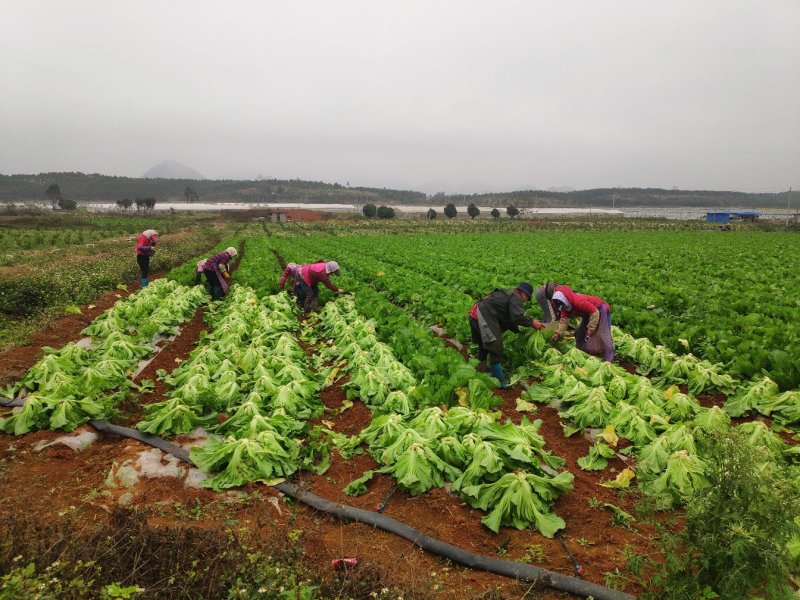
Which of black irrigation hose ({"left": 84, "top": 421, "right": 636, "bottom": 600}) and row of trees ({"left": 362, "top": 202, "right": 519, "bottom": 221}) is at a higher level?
row of trees ({"left": 362, "top": 202, "right": 519, "bottom": 221})

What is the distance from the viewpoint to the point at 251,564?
10.7ft

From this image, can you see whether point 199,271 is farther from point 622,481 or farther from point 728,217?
point 728,217

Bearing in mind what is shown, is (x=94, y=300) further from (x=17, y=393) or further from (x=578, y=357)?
(x=578, y=357)

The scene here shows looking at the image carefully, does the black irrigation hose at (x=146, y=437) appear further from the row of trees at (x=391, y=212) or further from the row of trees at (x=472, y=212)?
the row of trees at (x=472, y=212)

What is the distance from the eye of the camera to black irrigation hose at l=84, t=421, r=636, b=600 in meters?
3.50

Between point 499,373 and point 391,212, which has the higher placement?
point 391,212

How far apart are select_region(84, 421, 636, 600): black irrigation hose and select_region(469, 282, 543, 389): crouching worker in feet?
12.7

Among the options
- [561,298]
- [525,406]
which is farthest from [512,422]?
[561,298]

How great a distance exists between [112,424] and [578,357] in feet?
23.1

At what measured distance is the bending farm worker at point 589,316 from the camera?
313 inches

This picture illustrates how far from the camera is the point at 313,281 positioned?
12.8 metres

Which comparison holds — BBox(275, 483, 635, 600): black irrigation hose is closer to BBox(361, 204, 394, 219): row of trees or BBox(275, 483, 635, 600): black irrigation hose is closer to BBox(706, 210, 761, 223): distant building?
BBox(361, 204, 394, 219): row of trees

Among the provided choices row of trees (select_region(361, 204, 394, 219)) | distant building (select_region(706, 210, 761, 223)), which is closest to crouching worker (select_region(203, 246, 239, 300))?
row of trees (select_region(361, 204, 394, 219))

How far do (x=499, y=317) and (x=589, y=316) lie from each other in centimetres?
173
